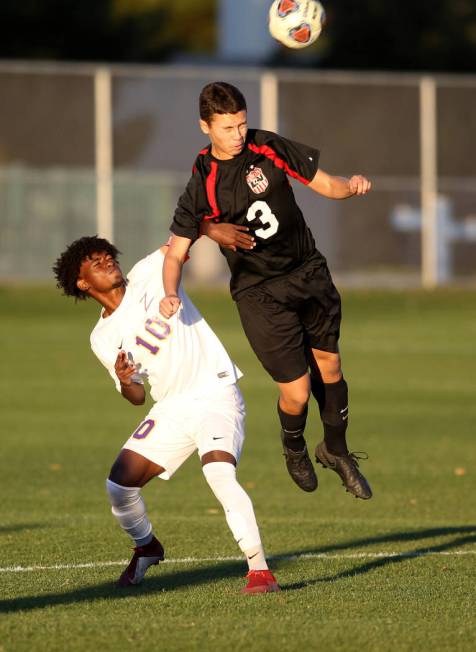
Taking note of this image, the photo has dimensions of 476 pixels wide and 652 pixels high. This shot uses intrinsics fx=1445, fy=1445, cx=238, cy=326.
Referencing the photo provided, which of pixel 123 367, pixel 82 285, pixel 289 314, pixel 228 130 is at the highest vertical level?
pixel 228 130

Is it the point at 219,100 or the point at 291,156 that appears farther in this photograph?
the point at 291,156

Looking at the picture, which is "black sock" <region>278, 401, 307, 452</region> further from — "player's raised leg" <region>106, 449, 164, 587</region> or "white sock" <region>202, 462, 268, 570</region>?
"white sock" <region>202, 462, 268, 570</region>

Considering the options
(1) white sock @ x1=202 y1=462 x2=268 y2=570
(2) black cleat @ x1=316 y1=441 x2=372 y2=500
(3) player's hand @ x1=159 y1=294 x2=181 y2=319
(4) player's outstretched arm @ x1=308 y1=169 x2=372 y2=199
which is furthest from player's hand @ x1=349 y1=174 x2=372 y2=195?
(2) black cleat @ x1=316 y1=441 x2=372 y2=500

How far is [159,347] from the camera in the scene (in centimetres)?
770

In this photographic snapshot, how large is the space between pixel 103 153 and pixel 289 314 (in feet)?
75.6

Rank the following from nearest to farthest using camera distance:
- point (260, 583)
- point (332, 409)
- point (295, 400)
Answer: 1. point (260, 583)
2. point (295, 400)
3. point (332, 409)

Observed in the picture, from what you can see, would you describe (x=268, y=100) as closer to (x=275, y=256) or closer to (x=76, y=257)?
(x=275, y=256)

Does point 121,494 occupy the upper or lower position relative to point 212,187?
lower

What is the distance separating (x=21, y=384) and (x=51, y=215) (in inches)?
394

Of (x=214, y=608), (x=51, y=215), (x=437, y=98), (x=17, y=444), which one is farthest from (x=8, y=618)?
(x=437, y=98)

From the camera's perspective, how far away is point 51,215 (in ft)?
101

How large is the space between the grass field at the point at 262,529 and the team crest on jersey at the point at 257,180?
2.18 m

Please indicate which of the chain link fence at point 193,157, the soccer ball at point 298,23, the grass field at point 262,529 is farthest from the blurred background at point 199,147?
the soccer ball at point 298,23

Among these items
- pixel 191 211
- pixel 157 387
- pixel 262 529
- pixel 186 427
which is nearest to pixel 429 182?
pixel 262 529
